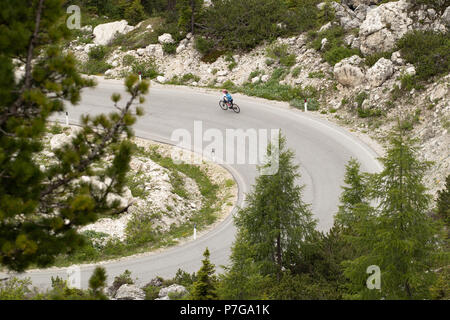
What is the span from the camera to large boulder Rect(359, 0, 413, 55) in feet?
101

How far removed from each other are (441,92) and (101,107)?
21048 mm

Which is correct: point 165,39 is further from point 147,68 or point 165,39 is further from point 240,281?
point 240,281

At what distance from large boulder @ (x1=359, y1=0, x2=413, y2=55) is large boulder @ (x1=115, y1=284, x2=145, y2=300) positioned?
22.4m

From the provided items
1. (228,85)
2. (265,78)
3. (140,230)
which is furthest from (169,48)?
(140,230)

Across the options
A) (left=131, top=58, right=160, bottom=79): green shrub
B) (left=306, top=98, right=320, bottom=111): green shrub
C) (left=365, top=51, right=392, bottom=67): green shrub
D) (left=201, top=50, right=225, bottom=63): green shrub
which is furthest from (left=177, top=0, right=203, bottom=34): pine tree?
(left=365, top=51, right=392, bottom=67): green shrub

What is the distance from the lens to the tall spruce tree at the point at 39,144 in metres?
9.02

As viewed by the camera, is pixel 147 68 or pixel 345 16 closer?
pixel 345 16

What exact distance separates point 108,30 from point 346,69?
21125 mm

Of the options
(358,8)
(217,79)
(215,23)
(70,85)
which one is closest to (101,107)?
(217,79)

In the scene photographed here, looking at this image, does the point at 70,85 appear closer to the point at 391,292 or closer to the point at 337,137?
the point at 391,292

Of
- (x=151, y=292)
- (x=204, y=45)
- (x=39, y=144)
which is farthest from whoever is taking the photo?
(x=204, y=45)

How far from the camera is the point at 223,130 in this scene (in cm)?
2888

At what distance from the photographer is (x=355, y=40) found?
32.2 meters

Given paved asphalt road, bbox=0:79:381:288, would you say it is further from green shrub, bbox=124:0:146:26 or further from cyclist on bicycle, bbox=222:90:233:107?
green shrub, bbox=124:0:146:26
